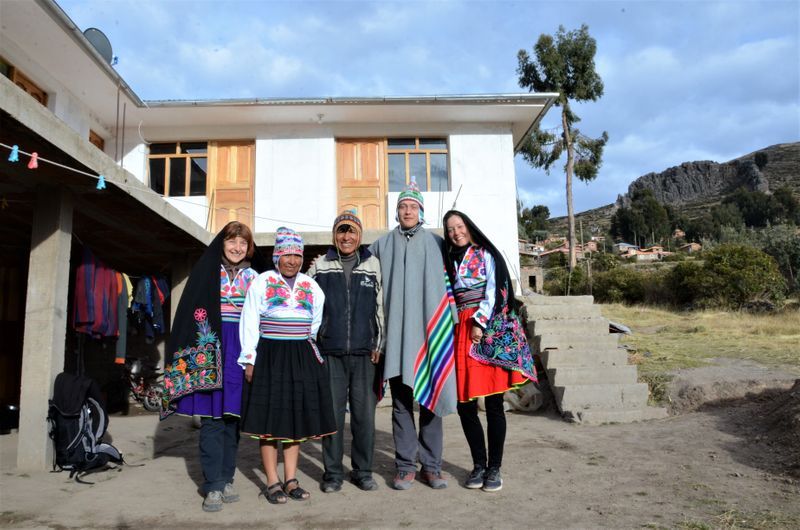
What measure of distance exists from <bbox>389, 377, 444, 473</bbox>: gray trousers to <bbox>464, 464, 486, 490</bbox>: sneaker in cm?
23

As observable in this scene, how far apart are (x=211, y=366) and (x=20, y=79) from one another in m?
8.18

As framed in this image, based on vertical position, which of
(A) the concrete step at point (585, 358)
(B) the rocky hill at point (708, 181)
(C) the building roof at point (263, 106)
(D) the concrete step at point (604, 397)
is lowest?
(D) the concrete step at point (604, 397)

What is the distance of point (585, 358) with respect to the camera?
7.75 metres

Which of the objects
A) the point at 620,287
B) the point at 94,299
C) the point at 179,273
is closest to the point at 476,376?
the point at 94,299

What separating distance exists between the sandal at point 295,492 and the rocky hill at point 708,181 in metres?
61.1

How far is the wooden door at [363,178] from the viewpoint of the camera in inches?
486

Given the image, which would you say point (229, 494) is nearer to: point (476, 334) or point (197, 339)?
Result: point (197, 339)

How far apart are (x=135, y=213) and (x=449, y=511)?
4.72 meters

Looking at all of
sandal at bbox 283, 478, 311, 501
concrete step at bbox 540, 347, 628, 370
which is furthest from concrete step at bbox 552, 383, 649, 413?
sandal at bbox 283, 478, 311, 501

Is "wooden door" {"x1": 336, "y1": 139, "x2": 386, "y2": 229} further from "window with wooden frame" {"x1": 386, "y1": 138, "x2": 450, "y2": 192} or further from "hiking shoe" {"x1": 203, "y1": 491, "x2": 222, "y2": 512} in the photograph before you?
"hiking shoe" {"x1": 203, "y1": 491, "x2": 222, "y2": 512}

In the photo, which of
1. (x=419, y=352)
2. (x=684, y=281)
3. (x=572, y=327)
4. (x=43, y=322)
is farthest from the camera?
(x=684, y=281)

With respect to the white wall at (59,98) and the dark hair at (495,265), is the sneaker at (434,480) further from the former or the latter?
the white wall at (59,98)

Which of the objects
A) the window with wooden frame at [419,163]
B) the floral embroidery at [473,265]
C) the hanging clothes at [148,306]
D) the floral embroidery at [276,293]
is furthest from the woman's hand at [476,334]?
the window with wooden frame at [419,163]

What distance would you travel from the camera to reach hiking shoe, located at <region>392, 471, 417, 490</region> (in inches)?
155
